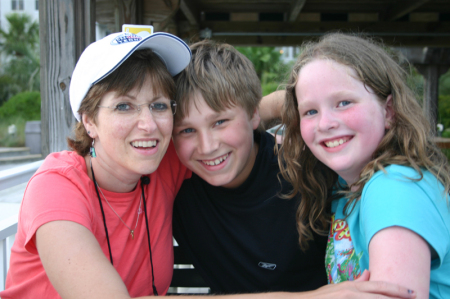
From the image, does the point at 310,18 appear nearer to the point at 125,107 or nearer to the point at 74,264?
the point at 125,107

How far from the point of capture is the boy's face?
5.88 feet

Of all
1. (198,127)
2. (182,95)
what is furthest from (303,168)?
(182,95)

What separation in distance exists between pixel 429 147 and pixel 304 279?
934 mm

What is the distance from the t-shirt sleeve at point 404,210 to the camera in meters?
1.14

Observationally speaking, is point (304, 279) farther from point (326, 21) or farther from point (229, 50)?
point (326, 21)

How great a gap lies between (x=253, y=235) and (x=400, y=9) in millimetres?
4723

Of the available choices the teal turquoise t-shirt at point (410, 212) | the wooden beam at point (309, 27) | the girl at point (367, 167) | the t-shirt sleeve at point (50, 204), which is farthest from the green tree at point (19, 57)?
the teal turquoise t-shirt at point (410, 212)

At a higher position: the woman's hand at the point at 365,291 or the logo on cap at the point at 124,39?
the logo on cap at the point at 124,39

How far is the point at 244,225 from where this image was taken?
1.91 metres

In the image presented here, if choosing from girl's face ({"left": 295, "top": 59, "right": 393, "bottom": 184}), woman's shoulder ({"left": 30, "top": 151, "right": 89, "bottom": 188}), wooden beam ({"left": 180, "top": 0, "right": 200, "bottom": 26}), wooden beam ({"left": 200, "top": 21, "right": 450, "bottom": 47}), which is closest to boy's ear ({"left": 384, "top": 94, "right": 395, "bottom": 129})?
girl's face ({"left": 295, "top": 59, "right": 393, "bottom": 184})

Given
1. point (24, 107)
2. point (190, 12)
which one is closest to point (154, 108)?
point (190, 12)

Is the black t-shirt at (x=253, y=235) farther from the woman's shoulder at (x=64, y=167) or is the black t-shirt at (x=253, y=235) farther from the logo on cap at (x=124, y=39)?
the logo on cap at (x=124, y=39)

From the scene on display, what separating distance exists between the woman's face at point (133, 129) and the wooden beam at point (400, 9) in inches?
171

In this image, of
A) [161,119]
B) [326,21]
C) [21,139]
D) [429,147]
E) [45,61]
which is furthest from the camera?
[21,139]
